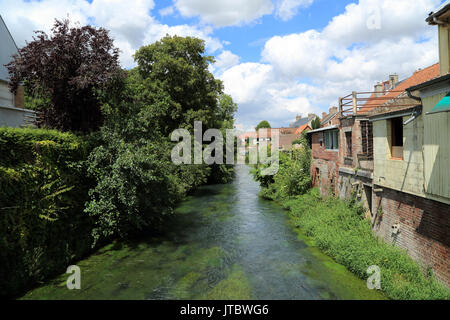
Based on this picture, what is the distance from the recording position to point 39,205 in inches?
396

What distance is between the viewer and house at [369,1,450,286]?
841 cm

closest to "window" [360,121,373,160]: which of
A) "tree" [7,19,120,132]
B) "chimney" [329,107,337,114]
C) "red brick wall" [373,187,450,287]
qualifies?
"red brick wall" [373,187,450,287]

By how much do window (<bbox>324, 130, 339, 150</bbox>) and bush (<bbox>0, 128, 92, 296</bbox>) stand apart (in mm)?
15380

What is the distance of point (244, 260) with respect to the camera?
504 inches

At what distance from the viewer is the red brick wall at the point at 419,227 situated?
855 centimetres

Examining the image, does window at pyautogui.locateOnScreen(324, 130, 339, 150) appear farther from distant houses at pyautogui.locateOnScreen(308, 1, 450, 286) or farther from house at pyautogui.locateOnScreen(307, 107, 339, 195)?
distant houses at pyautogui.locateOnScreen(308, 1, 450, 286)

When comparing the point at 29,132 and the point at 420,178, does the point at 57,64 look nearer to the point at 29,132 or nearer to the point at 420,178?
the point at 29,132

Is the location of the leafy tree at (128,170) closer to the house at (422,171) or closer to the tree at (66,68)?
the tree at (66,68)

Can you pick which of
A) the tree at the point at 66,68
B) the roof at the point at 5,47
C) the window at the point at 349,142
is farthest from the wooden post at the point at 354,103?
the roof at the point at 5,47

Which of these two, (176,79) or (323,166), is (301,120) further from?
(323,166)

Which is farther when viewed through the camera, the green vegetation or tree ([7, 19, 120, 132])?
tree ([7, 19, 120, 132])

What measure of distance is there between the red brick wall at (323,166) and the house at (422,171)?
6328mm

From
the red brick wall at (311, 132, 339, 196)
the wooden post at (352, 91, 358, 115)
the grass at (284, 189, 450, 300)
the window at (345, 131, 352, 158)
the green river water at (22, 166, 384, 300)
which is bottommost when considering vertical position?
the green river water at (22, 166, 384, 300)

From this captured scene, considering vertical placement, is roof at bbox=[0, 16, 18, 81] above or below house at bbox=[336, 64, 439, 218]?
above
